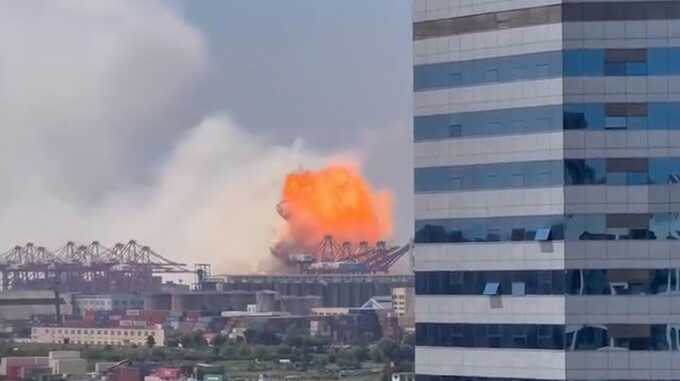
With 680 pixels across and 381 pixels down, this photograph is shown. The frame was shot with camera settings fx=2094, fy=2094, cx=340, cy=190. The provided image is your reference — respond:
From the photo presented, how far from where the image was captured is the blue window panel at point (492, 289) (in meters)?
52.7

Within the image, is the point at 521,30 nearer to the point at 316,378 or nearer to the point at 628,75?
the point at 628,75

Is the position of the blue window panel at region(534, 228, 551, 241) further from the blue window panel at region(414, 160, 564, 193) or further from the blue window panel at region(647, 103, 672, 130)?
the blue window panel at region(647, 103, 672, 130)

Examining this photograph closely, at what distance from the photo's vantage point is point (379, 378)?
6998 inches

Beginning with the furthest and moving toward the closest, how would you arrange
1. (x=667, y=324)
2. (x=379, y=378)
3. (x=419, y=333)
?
1. (x=379, y=378)
2. (x=419, y=333)
3. (x=667, y=324)

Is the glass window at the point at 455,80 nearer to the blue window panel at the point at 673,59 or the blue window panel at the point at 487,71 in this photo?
the blue window panel at the point at 487,71

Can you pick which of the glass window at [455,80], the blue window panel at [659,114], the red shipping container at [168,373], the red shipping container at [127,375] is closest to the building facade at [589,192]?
the blue window panel at [659,114]

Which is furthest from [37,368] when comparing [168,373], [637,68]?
[637,68]

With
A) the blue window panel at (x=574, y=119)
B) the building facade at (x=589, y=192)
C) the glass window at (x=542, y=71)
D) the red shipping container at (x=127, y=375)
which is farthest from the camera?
the red shipping container at (x=127, y=375)

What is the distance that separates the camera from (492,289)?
52.8 m

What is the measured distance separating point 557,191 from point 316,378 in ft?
435

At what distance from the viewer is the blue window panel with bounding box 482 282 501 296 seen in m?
52.7

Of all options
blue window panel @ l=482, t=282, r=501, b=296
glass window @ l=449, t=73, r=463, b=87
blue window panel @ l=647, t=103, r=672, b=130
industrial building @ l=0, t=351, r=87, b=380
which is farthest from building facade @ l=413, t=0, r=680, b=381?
industrial building @ l=0, t=351, r=87, b=380

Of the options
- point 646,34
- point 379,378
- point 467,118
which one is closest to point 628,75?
point 646,34

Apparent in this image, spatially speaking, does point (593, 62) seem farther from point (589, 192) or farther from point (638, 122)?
point (589, 192)
